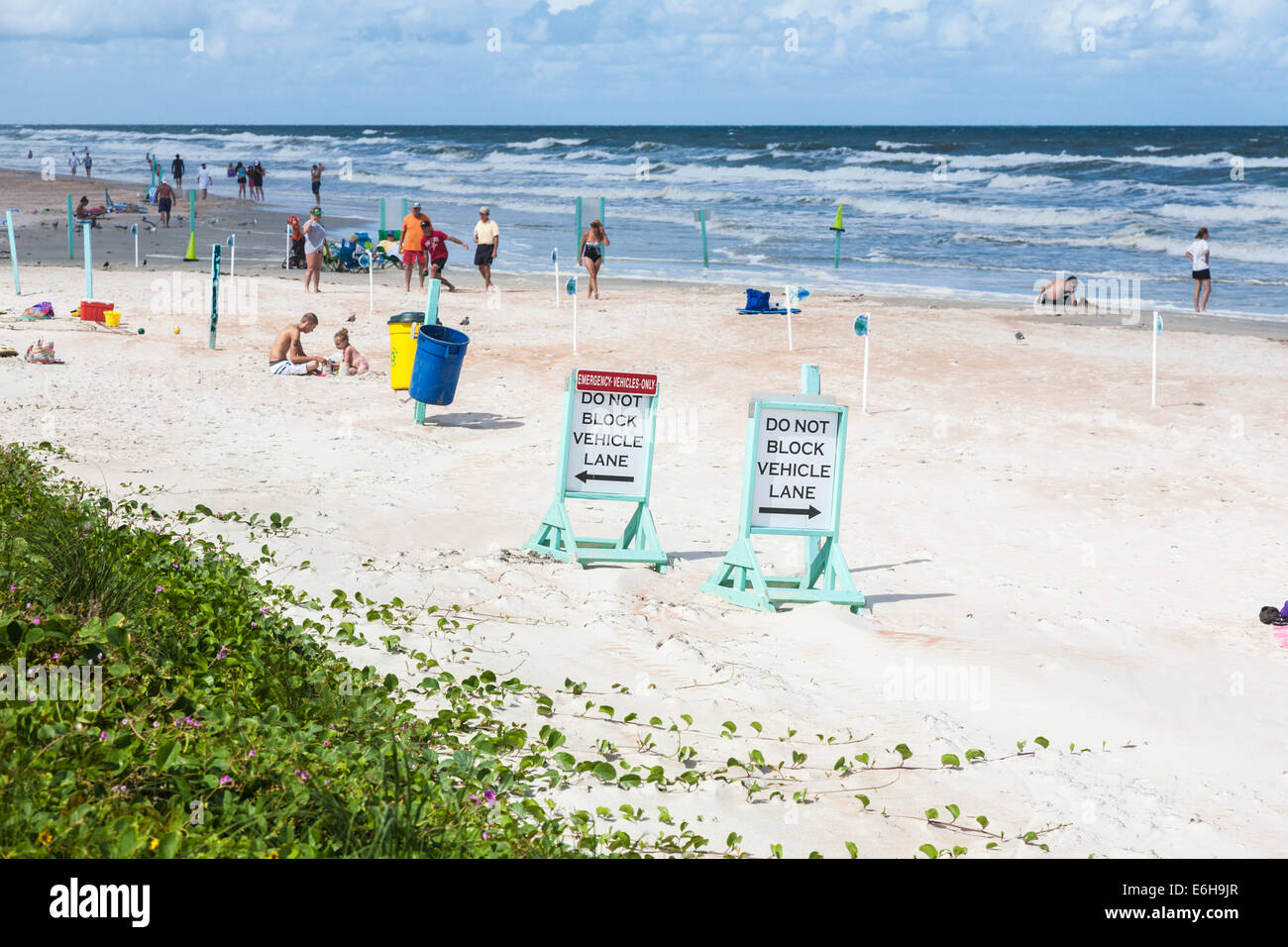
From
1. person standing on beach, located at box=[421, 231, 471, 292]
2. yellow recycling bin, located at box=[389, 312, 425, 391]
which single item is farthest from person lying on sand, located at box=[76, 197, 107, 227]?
yellow recycling bin, located at box=[389, 312, 425, 391]

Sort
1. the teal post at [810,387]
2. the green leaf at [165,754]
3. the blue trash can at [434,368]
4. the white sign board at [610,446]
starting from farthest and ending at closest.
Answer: the blue trash can at [434,368]
the white sign board at [610,446]
the teal post at [810,387]
the green leaf at [165,754]

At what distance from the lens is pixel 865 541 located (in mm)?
9133

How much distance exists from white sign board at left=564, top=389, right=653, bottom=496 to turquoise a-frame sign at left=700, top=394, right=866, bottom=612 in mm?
984

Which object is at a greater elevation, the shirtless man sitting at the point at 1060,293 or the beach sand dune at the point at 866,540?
the shirtless man sitting at the point at 1060,293

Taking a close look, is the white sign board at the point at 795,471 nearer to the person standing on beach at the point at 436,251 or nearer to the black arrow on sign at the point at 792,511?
the black arrow on sign at the point at 792,511

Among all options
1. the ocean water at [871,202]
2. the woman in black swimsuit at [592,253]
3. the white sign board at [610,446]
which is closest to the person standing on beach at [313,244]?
the woman in black swimsuit at [592,253]

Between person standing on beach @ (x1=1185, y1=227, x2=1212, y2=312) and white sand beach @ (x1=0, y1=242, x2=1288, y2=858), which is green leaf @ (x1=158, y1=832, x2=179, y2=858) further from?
person standing on beach @ (x1=1185, y1=227, x2=1212, y2=312)

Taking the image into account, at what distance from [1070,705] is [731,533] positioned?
3481 mm

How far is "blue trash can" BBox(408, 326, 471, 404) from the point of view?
1179cm

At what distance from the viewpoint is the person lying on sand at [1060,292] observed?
21516 mm

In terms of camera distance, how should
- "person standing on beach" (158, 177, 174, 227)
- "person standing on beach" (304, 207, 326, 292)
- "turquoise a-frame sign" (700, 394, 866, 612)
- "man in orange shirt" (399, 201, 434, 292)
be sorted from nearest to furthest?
"turquoise a-frame sign" (700, 394, 866, 612) < "person standing on beach" (304, 207, 326, 292) < "man in orange shirt" (399, 201, 434, 292) < "person standing on beach" (158, 177, 174, 227)

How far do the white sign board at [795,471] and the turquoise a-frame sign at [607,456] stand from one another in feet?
2.86

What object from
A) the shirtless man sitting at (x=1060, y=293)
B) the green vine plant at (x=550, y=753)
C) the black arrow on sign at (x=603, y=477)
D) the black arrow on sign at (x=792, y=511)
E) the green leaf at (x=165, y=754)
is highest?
the shirtless man sitting at (x=1060, y=293)
